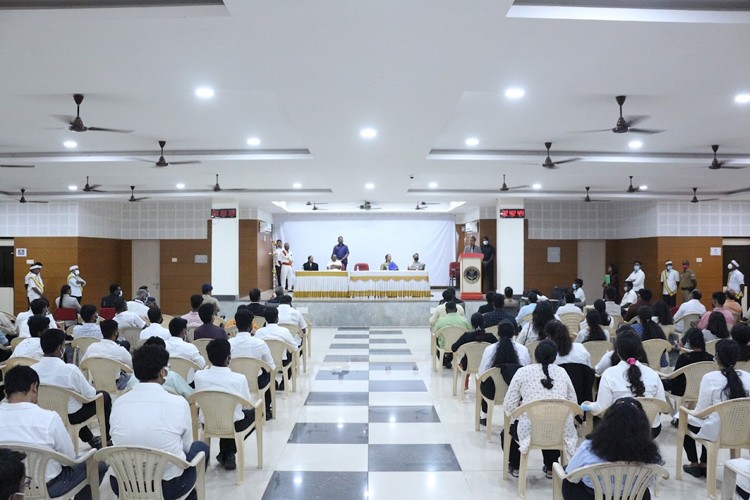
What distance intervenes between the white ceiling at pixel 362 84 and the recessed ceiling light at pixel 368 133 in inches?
3.5

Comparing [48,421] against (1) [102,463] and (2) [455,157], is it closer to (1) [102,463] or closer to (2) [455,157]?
(1) [102,463]

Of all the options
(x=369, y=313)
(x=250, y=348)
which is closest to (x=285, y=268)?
(x=369, y=313)

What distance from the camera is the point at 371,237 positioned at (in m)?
20.0

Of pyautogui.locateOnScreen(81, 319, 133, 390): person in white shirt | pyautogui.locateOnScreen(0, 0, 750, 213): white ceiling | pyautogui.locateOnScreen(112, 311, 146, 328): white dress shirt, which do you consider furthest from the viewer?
pyautogui.locateOnScreen(112, 311, 146, 328): white dress shirt

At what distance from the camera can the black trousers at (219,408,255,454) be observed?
4.14 metres

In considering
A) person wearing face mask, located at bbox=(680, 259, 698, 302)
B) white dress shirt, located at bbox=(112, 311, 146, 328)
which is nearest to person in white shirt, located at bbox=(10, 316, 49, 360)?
white dress shirt, located at bbox=(112, 311, 146, 328)

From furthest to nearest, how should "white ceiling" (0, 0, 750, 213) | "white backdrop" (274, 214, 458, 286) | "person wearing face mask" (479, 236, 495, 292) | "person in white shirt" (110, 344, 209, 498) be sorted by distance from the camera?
"white backdrop" (274, 214, 458, 286) → "person wearing face mask" (479, 236, 495, 292) → "white ceiling" (0, 0, 750, 213) → "person in white shirt" (110, 344, 209, 498)

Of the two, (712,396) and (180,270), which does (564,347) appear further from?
(180,270)

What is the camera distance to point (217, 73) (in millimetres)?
5211

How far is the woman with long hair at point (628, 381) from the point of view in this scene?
3.86m

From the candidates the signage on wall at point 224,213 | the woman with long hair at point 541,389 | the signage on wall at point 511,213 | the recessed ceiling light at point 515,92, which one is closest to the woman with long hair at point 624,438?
the woman with long hair at point 541,389

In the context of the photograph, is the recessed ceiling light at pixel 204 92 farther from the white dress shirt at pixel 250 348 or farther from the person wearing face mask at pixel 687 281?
the person wearing face mask at pixel 687 281

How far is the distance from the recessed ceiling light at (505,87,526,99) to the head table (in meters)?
8.30

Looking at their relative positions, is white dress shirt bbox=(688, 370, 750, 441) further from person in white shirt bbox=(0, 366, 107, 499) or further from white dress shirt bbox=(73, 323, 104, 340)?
white dress shirt bbox=(73, 323, 104, 340)
